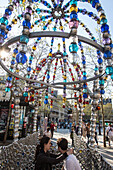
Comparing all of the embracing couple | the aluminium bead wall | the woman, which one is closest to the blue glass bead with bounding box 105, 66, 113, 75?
the embracing couple

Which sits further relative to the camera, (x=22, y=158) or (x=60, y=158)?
(x=22, y=158)

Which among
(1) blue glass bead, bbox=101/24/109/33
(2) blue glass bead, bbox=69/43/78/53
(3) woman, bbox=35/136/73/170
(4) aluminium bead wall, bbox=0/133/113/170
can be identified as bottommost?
(4) aluminium bead wall, bbox=0/133/113/170

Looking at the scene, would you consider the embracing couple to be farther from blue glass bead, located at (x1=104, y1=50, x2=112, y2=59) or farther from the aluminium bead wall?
blue glass bead, located at (x1=104, y1=50, x2=112, y2=59)

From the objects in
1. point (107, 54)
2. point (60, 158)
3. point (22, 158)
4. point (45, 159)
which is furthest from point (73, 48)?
point (22, 158)

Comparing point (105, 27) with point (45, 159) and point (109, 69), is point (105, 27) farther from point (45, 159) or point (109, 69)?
point (45, 159)

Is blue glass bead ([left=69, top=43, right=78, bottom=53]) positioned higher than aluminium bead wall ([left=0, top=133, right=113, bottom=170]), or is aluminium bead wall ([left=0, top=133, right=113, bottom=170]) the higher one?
blue glass bead ([left=69, top=43, right=78, bottom=53])

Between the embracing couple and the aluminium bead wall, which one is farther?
the aluminium bead wall

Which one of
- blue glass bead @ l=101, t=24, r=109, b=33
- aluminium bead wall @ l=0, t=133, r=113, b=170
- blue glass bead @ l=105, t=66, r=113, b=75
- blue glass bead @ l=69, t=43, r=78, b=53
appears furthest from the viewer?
aluminium bead wall @ l=0, t=133, r=113, b=170

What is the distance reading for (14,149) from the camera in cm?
418

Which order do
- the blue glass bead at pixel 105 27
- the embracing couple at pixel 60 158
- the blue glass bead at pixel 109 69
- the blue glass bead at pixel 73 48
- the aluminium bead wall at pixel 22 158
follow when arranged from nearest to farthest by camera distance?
the embracing couple at pixel 60 158
the blue glass bead at pixel 73 48
the blue glass bead at pixel 109 69
the blue glass bead at pixel 105 27
the aluminium bead wall at pixel 22 158

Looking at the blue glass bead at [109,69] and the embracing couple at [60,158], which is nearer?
the embracing couple at [60,158]

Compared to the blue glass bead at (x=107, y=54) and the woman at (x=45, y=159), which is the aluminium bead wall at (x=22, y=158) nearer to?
the woman at (x=45, y=159)

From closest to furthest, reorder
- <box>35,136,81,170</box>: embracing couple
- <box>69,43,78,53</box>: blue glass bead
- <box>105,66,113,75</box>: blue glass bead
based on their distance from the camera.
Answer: <box>35,136,81,170</box>: embracing couple < <box>69,43,78,53</box>: blue glass bead < <box>105,66,113,75</box>: blue glass bead

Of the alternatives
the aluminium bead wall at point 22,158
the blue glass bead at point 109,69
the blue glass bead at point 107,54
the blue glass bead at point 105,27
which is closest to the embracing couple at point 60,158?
the aluminium bead wall at point 22,158
